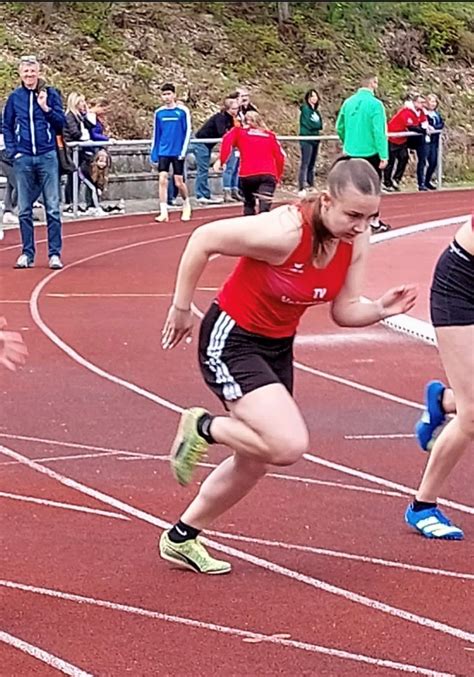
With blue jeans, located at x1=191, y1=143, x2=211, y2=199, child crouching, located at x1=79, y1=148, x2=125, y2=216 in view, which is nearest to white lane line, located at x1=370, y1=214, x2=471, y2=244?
blue jeans, located at x1=191, y1=143, x2=211, y2=199

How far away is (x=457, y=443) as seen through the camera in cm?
619

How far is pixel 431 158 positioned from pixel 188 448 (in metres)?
24.7

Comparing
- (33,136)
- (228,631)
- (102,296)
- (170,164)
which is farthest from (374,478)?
(170,164)

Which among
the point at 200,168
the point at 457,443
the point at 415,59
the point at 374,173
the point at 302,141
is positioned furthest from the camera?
the point at 415,59

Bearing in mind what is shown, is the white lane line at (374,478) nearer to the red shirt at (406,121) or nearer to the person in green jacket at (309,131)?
the person in green jacket at (309,131)

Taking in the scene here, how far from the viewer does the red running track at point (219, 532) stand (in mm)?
5055

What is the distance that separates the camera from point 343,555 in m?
6.16

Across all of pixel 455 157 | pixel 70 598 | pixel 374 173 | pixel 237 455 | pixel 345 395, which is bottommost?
pixel 455 157

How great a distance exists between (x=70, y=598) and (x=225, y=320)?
48.2 inches

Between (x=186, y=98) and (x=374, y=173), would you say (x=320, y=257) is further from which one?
(x=186, y=98)

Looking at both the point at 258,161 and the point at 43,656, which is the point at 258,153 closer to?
the point at 258,161

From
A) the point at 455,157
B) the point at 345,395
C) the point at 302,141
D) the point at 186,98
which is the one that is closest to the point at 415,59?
the point at 455,157

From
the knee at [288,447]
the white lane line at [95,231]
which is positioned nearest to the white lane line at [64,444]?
the knee at [288,447]

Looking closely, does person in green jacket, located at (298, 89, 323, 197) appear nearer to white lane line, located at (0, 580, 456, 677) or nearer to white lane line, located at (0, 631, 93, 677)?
white lane line, located at (0, 580, 456, 677)
